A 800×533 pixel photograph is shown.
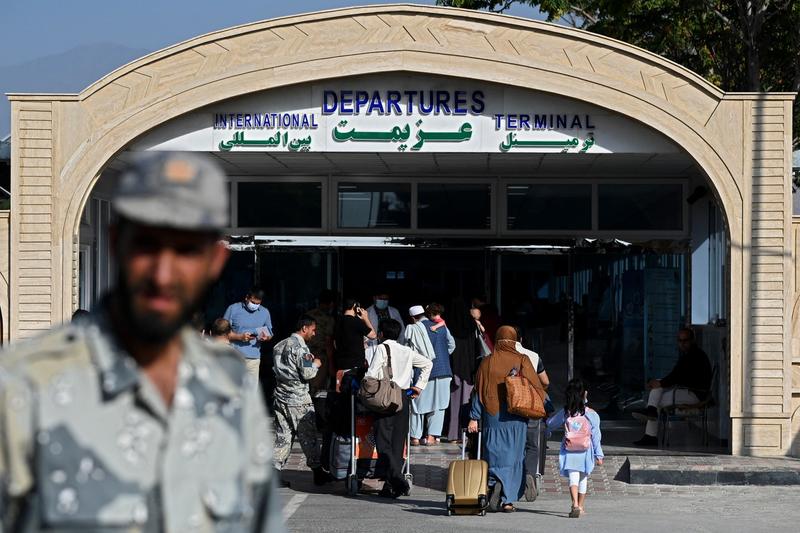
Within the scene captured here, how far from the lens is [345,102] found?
1525 centimetres

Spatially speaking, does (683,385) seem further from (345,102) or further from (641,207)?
(345,102)

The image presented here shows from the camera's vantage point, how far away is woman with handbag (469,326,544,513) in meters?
11.8

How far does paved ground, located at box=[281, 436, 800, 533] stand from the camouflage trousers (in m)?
0.36

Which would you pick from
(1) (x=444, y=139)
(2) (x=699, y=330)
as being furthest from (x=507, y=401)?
(2) (x=699, y=330)

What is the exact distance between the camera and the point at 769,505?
487 inches

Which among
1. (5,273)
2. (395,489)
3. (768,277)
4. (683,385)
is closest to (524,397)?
(395,489)

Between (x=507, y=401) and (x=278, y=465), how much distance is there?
257 cm

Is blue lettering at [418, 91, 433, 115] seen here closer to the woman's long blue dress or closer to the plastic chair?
the woman's long blue dress

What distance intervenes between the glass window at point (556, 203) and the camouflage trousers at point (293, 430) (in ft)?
21.9

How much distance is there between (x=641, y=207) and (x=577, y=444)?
26.6 ft

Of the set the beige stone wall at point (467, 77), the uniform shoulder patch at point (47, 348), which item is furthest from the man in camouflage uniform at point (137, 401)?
the beige stone wall at point (467, 77)

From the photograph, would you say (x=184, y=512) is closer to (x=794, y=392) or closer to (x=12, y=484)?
(x=12, y=484)

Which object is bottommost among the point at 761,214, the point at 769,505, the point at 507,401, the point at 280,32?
the point at 769,505

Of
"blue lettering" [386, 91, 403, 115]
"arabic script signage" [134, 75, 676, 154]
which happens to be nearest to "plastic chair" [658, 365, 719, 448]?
"arabic script signage" [134, 75, 676, 154]
